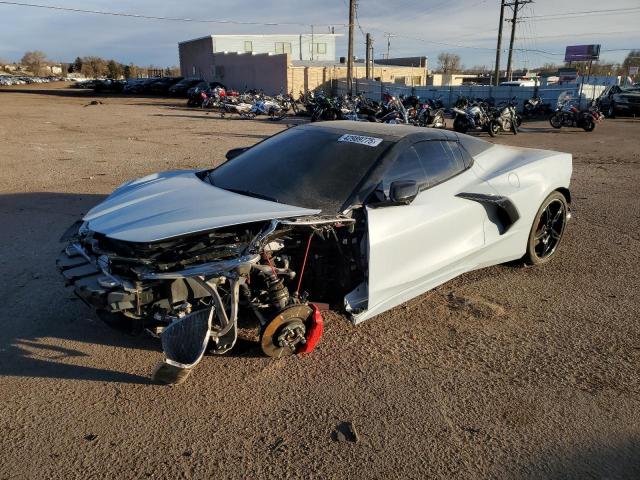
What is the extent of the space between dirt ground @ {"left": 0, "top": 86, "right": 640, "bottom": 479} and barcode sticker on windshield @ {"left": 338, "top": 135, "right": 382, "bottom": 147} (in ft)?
4.35

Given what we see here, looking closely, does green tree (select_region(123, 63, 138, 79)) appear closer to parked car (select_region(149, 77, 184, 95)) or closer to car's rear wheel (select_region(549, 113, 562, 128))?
parked car (select_region(149, 77, 184, 95))

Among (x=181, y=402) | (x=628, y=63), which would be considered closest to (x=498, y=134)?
(x=181, y=402)

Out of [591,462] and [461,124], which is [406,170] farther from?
[461,124]

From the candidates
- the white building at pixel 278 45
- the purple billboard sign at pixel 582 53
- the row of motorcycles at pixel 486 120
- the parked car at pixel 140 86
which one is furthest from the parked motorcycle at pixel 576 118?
the white building at pixel 278 45

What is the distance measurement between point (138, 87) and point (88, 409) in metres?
Result: 45.8

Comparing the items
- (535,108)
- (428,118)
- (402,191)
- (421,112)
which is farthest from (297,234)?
(535,108)

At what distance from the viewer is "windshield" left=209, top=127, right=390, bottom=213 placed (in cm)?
356

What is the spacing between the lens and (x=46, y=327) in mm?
3625

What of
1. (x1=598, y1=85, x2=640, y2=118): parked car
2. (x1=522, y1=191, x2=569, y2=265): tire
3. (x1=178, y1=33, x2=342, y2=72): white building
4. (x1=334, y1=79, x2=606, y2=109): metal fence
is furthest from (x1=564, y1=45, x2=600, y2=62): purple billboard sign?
(x1=522, y1=191, x2=569, y2=265): tire

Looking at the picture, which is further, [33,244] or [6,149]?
[6,149]

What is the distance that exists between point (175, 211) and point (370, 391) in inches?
65.4

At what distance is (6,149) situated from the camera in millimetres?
12305

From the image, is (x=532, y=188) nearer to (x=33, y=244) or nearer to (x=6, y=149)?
(x=33, y=244)

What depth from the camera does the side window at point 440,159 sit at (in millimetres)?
4020
